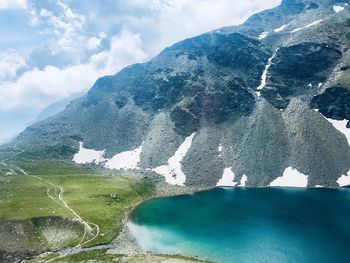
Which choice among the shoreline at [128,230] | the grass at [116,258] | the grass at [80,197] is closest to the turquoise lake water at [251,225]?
the shoreline at [128,230]

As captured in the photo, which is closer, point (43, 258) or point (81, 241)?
point (43, 258)

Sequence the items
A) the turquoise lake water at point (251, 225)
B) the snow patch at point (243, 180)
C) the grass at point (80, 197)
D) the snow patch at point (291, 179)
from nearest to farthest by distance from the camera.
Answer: the turquoise lake water at point (251, 225), the grass at point (80, 197), the snow patch at point (291, 179), the snow patch at point (243, 180)

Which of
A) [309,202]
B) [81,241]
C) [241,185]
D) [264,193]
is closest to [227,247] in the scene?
[81,241]

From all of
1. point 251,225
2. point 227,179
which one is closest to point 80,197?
point 251,225

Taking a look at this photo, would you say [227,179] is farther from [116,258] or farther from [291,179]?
[116,258]

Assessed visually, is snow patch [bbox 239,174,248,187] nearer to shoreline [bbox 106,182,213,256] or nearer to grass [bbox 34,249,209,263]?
shoreline [bbox 106,182,213,256]

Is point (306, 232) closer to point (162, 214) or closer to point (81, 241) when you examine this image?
point (162, 214)

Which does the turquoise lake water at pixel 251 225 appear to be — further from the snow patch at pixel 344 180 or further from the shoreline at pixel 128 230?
the snow patch at pixel 344 180
